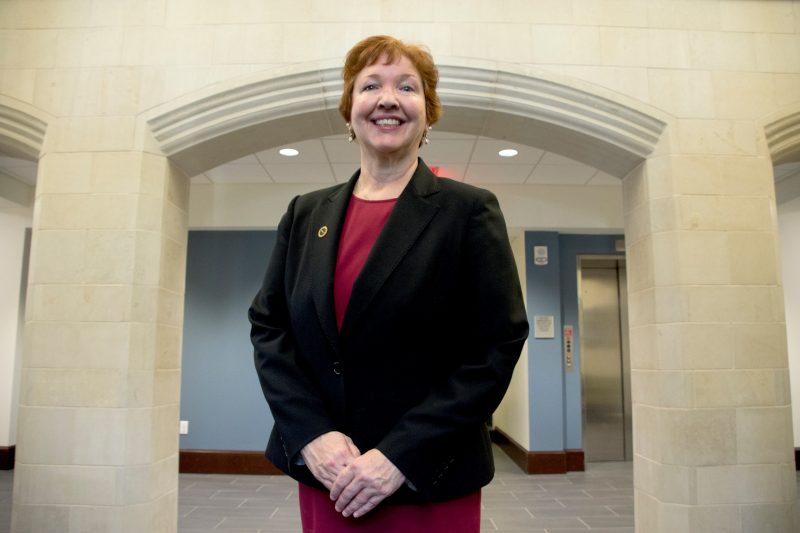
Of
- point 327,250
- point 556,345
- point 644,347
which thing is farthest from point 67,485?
point 556,345

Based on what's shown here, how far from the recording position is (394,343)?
1037 mm

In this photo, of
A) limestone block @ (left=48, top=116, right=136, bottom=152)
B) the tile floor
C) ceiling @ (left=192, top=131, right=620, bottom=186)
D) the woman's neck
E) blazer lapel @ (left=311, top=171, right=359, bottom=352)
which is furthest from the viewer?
ceiling @ (left=192, top=131, right=620, bottom=186)

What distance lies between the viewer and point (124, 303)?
3.03m

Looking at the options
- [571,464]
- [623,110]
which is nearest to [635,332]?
[623,110]

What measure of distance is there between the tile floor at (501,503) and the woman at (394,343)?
379cm

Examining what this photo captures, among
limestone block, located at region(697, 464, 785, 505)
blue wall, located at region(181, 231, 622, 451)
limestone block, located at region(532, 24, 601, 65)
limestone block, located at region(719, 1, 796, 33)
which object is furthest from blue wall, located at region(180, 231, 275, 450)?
limestone block, located at region(719, 1, 796, 33)

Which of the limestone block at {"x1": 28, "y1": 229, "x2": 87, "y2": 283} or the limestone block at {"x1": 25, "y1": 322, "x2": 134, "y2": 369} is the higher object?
the limestone block at {"x1": 28, "y1": 229, "x2": 87, "y2": 283}

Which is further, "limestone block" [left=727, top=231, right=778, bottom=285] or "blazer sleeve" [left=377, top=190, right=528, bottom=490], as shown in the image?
"limestone block" [left=727, top=231, right=778, bottom=285]

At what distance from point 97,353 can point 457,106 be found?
2.37 meters

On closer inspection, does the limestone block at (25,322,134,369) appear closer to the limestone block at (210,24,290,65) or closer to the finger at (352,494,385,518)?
the limestone block at (210,24,290,65)

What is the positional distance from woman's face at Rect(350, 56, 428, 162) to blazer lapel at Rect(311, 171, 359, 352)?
0.14 meters

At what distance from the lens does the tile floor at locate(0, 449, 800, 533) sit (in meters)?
4.52

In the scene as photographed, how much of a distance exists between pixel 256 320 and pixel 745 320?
2831 mm

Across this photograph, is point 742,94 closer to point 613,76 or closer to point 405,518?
point 613,76
